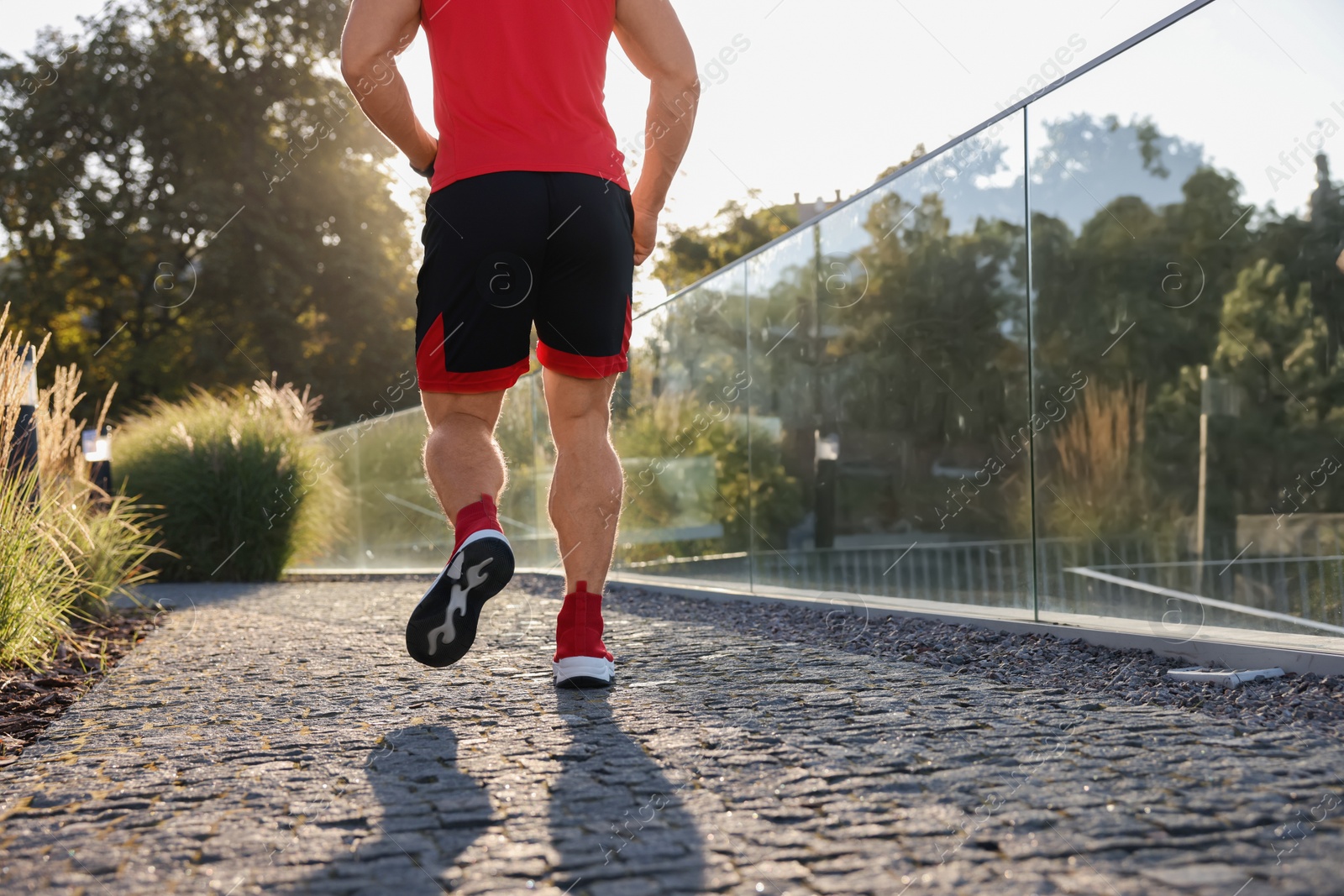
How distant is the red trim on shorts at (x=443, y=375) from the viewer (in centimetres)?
218

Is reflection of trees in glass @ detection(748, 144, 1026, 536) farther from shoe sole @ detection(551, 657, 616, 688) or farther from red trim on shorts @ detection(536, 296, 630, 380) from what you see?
shoe sole @ detection(551, 657, 616, 688)

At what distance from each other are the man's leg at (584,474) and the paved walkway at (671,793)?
305mm

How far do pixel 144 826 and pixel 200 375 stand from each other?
2084 centimetres

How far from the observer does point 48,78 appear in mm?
19500

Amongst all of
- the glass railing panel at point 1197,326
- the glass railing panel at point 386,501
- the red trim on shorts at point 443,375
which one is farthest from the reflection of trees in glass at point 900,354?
the glass railing panel at point 386,501

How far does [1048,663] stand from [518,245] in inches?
56.9

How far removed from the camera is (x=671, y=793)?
4.77 ft

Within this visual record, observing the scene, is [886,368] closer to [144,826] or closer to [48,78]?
[144,826]

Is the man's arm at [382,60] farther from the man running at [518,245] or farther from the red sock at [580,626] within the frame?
the red sock at [580,626]

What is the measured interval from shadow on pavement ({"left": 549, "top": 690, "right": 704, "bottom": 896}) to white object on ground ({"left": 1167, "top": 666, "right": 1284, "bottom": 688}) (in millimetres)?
1141

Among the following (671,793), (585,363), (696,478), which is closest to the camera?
(671,793)

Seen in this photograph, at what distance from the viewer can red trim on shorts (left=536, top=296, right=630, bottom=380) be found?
2.31 metres

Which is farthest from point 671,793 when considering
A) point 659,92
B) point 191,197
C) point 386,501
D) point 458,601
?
point 191,197

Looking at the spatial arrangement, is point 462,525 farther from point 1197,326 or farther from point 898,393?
point 1197,326
